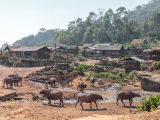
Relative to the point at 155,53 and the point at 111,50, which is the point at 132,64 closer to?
the point at 155,53

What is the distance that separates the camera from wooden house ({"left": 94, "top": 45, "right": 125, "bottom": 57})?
183 feet

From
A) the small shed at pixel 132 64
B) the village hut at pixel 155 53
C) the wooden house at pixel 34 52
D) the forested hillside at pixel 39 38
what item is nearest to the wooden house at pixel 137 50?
the village hut at pixel 155 53

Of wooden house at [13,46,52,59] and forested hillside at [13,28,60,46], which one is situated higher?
forested hillside at [13,28,60,46]

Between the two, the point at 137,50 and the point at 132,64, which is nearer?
the point at 132,64

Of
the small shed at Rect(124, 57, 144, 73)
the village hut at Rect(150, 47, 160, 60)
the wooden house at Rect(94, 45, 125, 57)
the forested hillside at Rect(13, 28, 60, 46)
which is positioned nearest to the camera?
the small shed at Rect(124, 57, 144, 73)

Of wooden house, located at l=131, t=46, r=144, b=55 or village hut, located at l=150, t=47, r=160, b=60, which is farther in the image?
wooden house, located at l=131, t=46, r=144, b=55

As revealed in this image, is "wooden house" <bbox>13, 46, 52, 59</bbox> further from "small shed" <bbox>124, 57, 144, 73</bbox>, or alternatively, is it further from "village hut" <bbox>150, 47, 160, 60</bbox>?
"village hut" <bbox>150, 47, 160, 60</bbox>

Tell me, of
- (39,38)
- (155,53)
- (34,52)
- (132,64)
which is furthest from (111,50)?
(39,38)

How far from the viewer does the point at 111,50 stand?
57.4m

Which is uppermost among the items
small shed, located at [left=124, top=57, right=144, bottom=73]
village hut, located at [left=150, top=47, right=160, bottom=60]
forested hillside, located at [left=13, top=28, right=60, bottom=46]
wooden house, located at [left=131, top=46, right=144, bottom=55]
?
forested hillside, located at [left=13, top=28, right=60, bottom=46]

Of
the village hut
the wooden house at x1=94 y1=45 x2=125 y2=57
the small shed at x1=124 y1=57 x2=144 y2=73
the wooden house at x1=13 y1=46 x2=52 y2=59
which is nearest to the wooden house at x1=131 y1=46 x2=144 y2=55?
the wooden house at x1=94 y1=45 x2=125 y2=57

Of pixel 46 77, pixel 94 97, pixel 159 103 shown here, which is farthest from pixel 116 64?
pixel 159 103

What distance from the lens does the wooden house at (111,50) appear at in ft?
183

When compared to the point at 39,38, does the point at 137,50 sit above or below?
below
